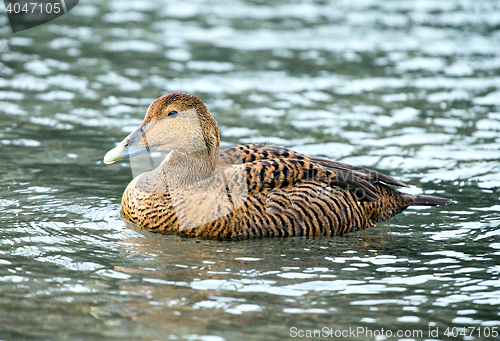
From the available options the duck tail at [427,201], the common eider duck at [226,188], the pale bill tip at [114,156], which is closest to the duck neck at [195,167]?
the common eider duck at [226,188]

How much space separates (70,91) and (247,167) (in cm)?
546

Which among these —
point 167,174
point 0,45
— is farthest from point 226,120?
point 0,45

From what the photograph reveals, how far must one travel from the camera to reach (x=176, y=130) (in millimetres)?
6250

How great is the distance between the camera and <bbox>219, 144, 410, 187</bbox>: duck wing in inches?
251

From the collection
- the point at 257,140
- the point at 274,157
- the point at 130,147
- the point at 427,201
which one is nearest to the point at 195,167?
the point at 130,147

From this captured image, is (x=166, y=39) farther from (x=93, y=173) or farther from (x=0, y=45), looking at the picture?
(x=93, y=173)

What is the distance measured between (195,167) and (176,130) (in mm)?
431

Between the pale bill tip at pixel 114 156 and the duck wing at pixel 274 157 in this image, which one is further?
the duck wing at pixel 274 157

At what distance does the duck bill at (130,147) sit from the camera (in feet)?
19.7

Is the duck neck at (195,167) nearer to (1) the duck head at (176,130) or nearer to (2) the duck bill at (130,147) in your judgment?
(1) the duck head at (176,130)

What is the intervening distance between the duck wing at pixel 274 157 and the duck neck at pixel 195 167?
0.41ft

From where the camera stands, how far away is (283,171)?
6152mm

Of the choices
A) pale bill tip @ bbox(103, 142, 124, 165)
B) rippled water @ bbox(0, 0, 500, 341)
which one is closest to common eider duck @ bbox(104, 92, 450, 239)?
pale bill tip @ bbox(103, 142, 124, 165)

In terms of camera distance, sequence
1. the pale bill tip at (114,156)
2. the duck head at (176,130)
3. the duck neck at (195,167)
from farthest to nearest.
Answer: the duck neck at (195,167)
the duck head at (176,130)
the pale bill tip at (114,156)
